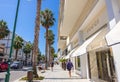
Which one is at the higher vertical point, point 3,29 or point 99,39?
point 3,29

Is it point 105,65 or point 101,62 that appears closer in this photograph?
point 105,65

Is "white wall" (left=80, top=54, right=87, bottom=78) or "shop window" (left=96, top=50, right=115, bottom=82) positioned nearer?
"shop window" (left=96, top=50, right=115, bottom=82)

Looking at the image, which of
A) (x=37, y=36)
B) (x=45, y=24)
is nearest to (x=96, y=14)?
(x=37, y=36)

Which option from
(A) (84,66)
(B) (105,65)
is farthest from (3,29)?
(B) (105,65)

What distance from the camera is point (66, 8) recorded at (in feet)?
50.5

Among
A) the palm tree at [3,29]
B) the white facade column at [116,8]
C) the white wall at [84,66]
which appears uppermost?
the palm tree at [3,29]

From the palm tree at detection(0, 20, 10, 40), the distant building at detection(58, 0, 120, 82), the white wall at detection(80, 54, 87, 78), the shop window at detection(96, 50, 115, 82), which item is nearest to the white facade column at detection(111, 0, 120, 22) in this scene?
the distant building at detection(58, 0, 120, 82)

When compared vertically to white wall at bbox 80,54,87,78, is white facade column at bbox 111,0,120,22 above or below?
above

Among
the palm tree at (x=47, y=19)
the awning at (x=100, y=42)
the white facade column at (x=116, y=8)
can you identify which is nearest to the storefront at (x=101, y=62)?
the awning at (x=100, y=42)

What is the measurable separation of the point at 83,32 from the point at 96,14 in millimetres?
5775

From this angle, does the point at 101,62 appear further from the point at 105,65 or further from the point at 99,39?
the point at 99,39

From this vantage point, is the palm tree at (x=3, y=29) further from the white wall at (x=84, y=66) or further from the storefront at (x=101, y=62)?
the storefront at (x=101, y=62)

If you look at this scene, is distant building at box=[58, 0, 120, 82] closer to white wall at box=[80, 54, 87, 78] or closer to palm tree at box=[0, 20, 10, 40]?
white wall at box=[80, 54, 87, 78]

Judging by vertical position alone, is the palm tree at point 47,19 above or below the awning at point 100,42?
above
